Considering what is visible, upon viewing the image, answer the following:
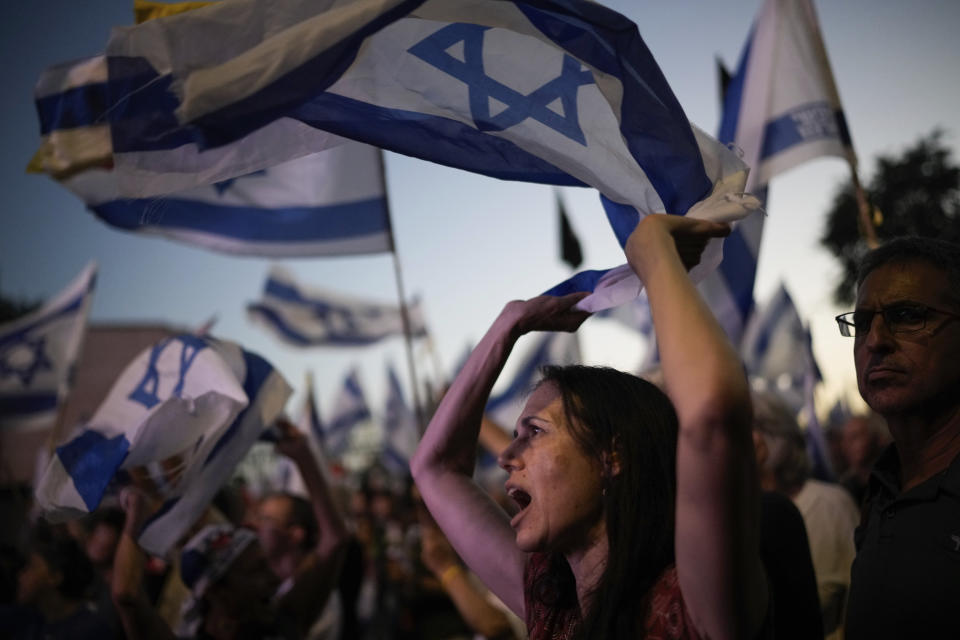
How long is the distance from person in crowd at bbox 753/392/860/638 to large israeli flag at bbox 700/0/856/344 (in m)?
0.85

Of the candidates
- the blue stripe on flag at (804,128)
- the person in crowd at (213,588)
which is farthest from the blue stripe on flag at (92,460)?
the blue stripe on flag at (804,128)

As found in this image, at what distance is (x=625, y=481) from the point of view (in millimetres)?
1838

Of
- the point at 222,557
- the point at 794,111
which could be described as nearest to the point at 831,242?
the point at 794,111

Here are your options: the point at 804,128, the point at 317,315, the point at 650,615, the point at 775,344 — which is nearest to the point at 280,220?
the point at 804,128

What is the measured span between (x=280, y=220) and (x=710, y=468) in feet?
14.3

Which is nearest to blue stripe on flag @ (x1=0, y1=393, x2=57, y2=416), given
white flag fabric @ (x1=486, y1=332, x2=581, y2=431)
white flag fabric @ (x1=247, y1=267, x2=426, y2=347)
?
white flag fabric @ (x1=247, y1=267, x2=426, y2=347)

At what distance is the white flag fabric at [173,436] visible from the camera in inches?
138

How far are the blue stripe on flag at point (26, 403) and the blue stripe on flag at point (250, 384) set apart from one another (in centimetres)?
537

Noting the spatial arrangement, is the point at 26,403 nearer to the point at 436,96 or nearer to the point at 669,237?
the point at 436,96

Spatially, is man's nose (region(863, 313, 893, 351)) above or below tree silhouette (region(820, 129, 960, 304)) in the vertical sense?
above

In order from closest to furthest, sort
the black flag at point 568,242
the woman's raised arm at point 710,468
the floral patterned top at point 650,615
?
1. the woman's raised arm at point 710,468
2. the floral patterned top at point 650,615
3. the black flag at point 568,242

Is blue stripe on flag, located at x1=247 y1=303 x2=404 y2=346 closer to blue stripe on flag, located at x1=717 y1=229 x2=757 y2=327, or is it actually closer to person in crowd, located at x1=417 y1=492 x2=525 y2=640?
blue stripe on flag, located at x1=717 y1=229 x2=757 y2=327

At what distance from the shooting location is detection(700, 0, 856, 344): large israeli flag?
186 inches

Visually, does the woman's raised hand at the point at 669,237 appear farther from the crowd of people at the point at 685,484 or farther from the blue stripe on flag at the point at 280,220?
the blue stripe on flag at the point at 280,220
